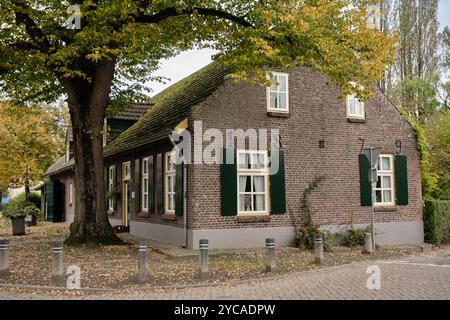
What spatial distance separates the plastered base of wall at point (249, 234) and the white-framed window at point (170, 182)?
0.71 metres

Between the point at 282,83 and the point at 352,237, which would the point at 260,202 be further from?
the point at 282,83

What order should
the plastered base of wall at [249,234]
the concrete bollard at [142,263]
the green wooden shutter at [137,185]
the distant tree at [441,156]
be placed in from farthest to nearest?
1. the distant tree at [441,156]
2. the green wooden shutter at [137,185]
3. the plastered base of wall at [249,234]
4. the concrete bollard at [142,263]

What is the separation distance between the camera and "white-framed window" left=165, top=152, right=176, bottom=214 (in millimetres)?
16252

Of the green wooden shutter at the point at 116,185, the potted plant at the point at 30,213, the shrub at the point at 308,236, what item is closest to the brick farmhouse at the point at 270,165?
the shrub at the point at 308,236

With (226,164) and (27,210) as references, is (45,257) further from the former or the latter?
(27,210)

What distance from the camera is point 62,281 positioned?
31.7 feet

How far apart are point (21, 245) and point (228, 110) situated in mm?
8465

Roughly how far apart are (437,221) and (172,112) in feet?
34.5

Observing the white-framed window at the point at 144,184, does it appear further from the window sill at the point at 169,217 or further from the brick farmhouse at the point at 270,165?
the window sill at the point at 169,217

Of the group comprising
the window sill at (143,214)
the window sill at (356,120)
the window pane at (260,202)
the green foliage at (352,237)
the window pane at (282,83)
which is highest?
the window pane at (282,83)

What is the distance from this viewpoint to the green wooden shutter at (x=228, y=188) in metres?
14.7

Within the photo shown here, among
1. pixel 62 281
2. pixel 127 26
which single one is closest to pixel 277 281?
pixel 62 281

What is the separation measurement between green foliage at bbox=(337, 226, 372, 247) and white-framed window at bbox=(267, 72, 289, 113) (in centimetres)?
459

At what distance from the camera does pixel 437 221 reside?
17734mm
